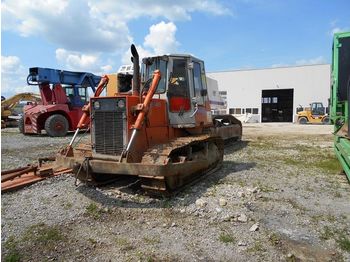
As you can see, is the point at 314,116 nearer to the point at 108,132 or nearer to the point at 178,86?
the point at 178,86

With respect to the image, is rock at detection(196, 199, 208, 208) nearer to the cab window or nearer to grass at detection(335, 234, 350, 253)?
grass at detection(335, 234, 350, 253)

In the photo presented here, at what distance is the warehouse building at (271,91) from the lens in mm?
41250

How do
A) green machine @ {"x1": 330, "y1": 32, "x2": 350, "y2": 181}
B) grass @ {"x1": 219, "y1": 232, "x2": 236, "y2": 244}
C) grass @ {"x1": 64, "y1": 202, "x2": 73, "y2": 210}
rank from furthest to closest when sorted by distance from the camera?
green machine @ {"x1": 330, "y1": 32, "x2": 350, "y2": 181}, grass @ {"x1": 64, "y1": 202, "x2": 73, "y2": 210}, grass @ {"x1": 219, "y1": 232, "x2": 236, "y2": 244}

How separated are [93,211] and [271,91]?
4155 centimetres

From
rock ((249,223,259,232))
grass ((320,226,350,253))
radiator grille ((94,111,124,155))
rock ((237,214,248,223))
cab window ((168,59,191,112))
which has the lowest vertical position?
grass ((320,226,350,253))

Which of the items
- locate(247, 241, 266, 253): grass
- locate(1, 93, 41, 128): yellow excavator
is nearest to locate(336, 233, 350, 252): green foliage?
locate(247, 241, 266, 253): grass

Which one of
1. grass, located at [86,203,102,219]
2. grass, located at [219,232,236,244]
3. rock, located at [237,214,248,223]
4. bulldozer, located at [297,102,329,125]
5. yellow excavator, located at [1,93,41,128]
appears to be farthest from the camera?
bulldozer, located at [297,102,329,125]

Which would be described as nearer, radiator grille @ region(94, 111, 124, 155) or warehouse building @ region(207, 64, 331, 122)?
radiator grille @ region(94, 111, 124, 155)

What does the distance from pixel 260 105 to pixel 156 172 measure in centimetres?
3998

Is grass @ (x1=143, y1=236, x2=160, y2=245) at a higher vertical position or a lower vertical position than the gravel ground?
lower

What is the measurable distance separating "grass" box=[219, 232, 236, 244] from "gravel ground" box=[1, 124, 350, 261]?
0.04ft

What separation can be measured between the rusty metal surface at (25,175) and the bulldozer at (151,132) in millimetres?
662

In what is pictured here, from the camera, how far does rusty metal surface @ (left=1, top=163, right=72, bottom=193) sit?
639 centimetres

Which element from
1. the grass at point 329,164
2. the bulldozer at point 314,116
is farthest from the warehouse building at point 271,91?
the grass at point 329,164
